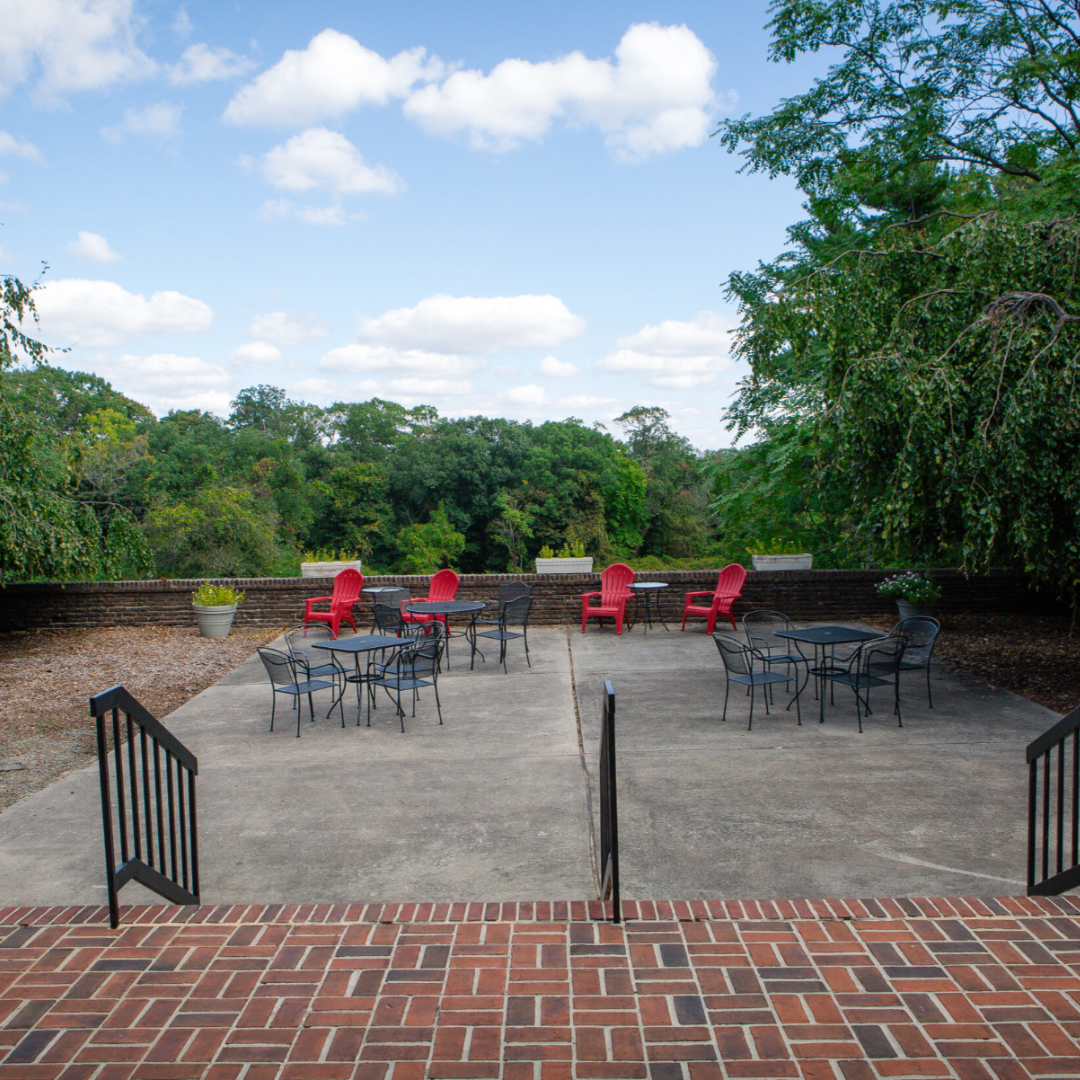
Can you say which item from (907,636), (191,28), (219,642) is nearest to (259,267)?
(191,28)

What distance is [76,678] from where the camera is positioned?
841cm

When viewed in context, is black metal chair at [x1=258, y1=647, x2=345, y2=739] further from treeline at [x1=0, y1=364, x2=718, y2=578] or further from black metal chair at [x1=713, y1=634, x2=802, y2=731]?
treeline at [x1=0, y1=364, x2=718, y2=578]

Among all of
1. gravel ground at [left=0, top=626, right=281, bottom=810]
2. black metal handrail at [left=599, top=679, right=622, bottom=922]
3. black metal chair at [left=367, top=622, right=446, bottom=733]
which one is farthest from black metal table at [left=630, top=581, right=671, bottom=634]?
black metal handrail at [left=599, top=679, right=622, bottom=922]

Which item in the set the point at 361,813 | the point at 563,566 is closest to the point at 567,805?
the point at 361,813

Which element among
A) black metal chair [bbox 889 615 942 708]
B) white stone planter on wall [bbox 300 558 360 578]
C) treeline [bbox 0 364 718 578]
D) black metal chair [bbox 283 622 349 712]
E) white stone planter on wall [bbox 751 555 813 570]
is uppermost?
treeline [bbox 0 364 718 578]

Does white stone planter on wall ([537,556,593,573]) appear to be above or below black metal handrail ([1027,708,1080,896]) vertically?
above

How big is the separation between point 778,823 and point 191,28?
1087 cm

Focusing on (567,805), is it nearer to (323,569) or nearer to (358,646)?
(358,646)

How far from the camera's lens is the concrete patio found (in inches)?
136

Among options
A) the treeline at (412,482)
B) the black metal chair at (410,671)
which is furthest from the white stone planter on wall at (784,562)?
the treeline at (412,482)

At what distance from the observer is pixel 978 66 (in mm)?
11438

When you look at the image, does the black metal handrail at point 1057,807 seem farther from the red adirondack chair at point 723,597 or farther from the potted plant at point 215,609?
the potted plant at point 215,609

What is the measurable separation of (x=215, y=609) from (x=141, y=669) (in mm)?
2048

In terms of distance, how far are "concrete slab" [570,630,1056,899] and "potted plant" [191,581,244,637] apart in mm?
6028
